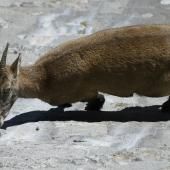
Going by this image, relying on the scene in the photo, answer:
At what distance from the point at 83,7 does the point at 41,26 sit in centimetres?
156

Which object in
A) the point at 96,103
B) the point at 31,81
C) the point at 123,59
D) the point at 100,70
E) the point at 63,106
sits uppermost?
the point at 123,59

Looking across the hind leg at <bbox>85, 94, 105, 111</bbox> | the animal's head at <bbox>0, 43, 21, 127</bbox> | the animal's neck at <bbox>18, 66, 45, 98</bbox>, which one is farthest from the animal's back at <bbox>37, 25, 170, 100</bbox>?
the animal's head at <bbox>0, 43, 21, 127</bbox>

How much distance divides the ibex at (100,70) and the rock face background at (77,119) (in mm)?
412

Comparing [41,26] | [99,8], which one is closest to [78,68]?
[41,26]

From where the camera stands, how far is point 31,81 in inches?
439

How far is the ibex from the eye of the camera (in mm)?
10805

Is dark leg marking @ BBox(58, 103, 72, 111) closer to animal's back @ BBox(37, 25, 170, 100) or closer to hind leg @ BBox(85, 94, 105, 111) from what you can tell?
hind leg @ BBox(85, 94, 105, 111)

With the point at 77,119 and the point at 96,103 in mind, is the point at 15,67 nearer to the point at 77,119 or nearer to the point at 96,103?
the point at 77,119

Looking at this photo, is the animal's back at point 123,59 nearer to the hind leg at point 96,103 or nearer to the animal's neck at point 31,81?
the animal's neck at point 31,81

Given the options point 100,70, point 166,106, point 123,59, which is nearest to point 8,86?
point 100,70

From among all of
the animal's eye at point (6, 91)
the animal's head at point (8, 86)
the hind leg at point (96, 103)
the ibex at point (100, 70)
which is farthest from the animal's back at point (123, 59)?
the animal's eye at point (6, 91)

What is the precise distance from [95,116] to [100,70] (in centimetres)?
86

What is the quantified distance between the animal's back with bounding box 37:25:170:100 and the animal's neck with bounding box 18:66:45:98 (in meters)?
0.22

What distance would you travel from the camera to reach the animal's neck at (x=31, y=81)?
11.1 meters
